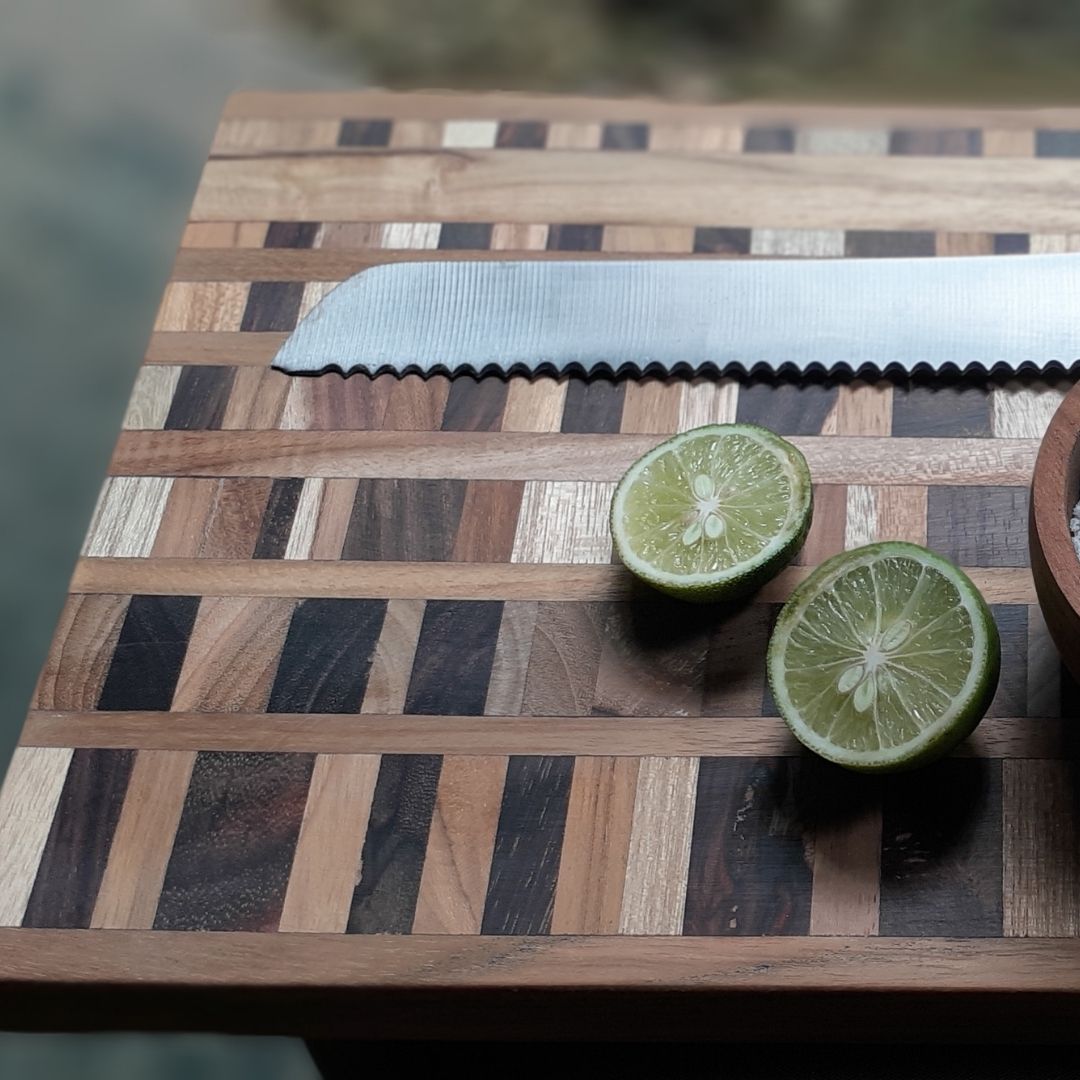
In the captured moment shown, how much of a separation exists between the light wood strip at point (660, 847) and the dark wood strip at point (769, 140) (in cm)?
51

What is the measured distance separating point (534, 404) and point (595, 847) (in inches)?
11.8

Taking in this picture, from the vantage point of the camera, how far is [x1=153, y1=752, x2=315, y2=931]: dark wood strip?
30.4 inches

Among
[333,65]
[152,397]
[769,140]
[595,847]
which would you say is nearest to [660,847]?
[595,847]

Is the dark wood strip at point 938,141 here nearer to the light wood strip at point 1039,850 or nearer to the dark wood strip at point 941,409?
the dark wood strip at point 941,409

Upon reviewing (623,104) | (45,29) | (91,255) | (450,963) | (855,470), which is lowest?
(450,963)

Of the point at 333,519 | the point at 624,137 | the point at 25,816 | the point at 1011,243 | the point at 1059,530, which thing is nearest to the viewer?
the point at 1059,530

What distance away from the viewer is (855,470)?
35.6 inches

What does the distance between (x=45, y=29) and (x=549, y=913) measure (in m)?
1.84

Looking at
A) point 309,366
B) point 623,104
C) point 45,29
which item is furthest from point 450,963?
point 45,29

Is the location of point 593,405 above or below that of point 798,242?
below

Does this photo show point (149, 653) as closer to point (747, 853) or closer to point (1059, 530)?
point (747, 853)

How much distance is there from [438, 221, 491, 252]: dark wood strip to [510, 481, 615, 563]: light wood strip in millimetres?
228

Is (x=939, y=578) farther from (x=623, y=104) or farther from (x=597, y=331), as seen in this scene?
(x=623, y=104)

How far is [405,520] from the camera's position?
91 centimetres
